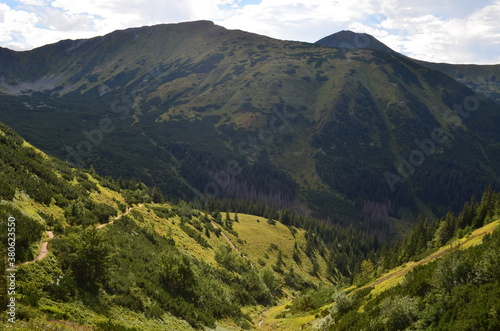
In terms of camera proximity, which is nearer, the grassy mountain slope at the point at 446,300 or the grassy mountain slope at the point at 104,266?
the grassy mountain slope at the point at 446,300

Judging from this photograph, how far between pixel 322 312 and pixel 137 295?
69.8ft

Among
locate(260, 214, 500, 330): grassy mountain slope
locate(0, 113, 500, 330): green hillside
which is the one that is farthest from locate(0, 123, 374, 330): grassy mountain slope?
locate(260, 214, 500, 330): grassy mountain slope

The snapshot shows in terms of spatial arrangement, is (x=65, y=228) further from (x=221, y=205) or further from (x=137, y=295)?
(x=221, y=205)

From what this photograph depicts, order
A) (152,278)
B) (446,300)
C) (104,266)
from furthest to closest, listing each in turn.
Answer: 1. (152,278)
2. (104,266)
3. (446,300)

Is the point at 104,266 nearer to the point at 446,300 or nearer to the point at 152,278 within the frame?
the point at 152,278

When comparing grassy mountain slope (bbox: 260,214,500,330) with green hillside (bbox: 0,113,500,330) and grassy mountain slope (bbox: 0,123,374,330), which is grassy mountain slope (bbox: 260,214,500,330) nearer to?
green hillside (bbox: 0,113,500,330)

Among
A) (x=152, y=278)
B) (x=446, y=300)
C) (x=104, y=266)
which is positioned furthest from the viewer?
(x=152, y=278)

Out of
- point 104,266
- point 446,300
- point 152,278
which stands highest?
point 446,300

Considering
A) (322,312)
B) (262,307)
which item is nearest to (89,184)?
(262,307)

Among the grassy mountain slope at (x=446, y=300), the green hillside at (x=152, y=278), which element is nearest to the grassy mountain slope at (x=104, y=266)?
the green hillside at (x=152, y=278)

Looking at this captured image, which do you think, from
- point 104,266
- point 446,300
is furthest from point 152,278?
point 446,300

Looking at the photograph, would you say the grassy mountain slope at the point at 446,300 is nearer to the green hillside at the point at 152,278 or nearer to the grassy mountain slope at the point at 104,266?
the green hillside at the point at 152,278

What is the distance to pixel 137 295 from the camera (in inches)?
1118

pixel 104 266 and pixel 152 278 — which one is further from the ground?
pixel 104 266
